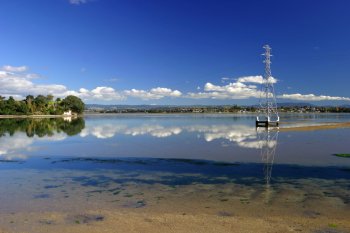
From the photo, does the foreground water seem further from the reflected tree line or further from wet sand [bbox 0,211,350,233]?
the reflected tree line

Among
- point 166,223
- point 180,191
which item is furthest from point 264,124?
point 166,223

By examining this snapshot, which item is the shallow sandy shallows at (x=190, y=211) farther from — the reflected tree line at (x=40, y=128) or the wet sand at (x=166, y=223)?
the reflected tree line at (x=40, y=128)

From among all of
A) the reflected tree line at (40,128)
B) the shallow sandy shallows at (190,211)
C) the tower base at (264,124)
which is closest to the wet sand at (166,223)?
the shallow sandy shallows at (190,211)

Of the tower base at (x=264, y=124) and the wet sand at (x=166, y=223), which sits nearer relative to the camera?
the wet sand at (x=166, y=223)

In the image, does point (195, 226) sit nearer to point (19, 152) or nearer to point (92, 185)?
point (92, 185)

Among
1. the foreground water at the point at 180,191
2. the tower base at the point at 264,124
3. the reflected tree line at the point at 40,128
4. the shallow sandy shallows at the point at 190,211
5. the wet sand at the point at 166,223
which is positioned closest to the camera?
the wet sand at the point at 166,223

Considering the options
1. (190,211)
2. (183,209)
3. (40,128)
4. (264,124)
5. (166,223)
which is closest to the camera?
(166,223)

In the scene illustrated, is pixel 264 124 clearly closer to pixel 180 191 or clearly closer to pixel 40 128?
pixel 40 128

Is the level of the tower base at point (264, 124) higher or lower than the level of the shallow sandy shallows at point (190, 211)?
higher

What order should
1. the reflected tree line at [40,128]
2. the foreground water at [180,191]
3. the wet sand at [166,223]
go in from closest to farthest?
the wet sand at [166,223] → the foreground water at [180,191] → the reflected tree line at [40,128]

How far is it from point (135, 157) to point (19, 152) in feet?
37.1

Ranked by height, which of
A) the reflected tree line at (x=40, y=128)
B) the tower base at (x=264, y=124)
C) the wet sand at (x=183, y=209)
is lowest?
the reflected tree line at (x=40, y=128)

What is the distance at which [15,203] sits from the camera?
49.1ft

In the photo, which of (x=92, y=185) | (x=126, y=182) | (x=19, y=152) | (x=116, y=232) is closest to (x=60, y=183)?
(x=92, y=185)
